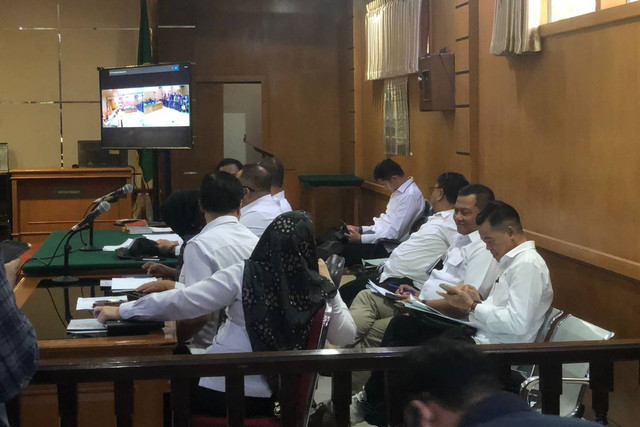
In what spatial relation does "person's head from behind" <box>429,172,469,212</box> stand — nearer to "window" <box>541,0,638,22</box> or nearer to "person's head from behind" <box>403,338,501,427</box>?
"window" <box>541,0,638,22</box>

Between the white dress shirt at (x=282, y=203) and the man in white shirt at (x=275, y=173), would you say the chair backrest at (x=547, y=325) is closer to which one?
the white dress shirt at (x=282, y=203)

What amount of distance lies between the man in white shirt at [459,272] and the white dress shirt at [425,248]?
1.12 feet

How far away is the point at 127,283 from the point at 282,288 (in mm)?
1185

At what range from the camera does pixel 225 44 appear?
9.59 metres

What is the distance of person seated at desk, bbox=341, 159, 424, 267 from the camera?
6.32m

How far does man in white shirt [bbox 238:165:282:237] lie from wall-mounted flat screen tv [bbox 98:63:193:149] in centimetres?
188

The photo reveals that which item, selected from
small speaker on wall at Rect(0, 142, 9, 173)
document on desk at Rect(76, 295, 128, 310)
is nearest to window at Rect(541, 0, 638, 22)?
document on desk at Rect(76, 295, 128, 310)

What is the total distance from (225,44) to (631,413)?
7153 mm

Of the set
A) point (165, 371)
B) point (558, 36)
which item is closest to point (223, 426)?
point (165, 371)

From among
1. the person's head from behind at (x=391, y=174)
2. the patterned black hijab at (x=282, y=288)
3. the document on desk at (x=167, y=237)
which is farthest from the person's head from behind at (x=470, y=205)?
the person's head from behind at (x=391, y=174)

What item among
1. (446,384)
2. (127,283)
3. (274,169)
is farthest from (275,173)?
(446,384)

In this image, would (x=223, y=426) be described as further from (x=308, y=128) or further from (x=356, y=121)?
(x=308, y=128)

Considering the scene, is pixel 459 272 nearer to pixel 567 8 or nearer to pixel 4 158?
pixel 567 8

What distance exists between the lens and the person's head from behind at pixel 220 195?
3.15m
